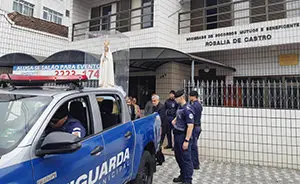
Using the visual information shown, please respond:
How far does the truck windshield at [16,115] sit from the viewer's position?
6.03ft

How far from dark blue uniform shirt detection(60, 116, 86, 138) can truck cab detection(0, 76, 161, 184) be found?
0.05 meters

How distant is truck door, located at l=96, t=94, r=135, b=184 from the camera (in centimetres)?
258

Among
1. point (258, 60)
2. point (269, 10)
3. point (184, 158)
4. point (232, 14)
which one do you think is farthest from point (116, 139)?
point (269, 10)

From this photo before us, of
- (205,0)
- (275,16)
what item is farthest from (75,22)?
(275,16)

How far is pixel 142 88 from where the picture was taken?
1079 cm

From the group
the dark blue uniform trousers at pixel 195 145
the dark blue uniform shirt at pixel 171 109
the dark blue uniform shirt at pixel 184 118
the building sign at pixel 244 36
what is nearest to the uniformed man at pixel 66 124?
the dark blue uniform shirt at pixel 184 118

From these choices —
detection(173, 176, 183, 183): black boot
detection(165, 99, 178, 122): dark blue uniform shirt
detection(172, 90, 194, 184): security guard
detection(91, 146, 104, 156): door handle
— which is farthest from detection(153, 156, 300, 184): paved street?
detection(91, 146, 104, 156): door handle

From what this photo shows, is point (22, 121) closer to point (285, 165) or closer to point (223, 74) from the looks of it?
point (285, 165)

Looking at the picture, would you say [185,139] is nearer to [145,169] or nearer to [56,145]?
[145,169]

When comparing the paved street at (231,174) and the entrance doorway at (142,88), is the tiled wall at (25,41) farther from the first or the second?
the paved street at (231,174)

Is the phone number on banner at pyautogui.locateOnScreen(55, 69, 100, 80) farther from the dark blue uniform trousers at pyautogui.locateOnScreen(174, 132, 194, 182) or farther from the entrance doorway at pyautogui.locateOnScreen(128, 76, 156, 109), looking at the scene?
the dark blue uniform trousers at pyautogui.locateOnScreen(174, 132, 194, 182)

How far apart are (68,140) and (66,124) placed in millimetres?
760

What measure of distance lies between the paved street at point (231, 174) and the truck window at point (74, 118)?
259 centimetres

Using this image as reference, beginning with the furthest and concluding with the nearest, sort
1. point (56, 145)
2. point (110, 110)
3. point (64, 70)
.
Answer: point (64, 70) < point (110, 110) < point (56, 145)
